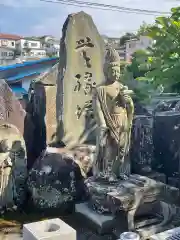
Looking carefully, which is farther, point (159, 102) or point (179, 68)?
point (179, 68)

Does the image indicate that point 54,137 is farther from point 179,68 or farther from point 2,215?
point 179,68

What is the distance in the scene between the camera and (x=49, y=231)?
11.9 ft

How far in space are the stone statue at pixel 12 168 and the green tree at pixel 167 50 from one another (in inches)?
152

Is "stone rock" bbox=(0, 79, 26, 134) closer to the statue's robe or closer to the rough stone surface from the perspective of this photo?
the rough stone surface

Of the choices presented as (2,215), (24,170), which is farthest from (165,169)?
(2,215)

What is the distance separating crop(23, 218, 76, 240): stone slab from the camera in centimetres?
344

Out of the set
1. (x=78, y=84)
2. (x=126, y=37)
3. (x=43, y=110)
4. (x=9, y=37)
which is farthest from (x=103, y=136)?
(x=9, y=37)

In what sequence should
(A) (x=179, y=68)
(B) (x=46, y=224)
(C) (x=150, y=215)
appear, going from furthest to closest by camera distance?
(A) (x=179, y=68)
(C) (x=150, y=215)
(B) (x=46, y=224)

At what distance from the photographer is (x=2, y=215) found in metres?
5.38

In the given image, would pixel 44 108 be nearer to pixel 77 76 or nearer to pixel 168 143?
pixel 77 76

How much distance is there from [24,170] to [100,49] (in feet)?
9.20

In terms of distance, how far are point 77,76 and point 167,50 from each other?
2.65 metres

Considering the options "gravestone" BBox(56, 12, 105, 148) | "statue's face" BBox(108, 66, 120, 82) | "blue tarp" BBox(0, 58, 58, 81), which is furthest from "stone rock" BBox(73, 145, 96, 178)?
"blue tarp" BBox(0, 58, 58, 81)

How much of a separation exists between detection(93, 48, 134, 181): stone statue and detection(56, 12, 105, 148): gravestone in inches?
62.6
